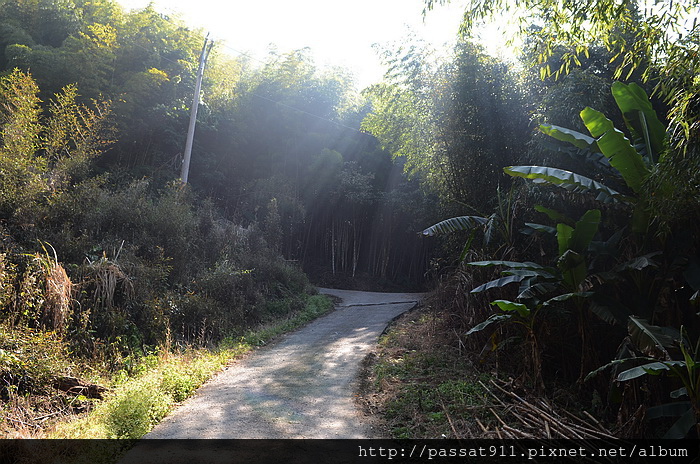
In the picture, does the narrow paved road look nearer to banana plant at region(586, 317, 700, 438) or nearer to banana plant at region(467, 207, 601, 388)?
banana plant at region(467, 207, 601, 388)

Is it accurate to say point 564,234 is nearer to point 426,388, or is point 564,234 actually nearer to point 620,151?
point 620,151

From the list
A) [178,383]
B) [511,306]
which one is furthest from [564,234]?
[178,383]

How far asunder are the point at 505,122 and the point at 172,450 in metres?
6.36

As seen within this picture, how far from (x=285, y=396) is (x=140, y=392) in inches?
56.3

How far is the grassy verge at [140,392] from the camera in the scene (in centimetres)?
376

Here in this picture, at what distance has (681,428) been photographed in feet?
11.5

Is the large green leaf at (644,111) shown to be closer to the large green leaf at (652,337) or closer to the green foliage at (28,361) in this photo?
the large green leaf at (652,337)

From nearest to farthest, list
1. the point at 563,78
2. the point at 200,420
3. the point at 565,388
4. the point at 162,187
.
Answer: the point at 200,420 < the point at 565,388 < the point at 563,78 < the point at 162,187

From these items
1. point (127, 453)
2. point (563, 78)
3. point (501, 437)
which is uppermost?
point (563, 78)

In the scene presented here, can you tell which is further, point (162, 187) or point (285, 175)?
point (285, 175)

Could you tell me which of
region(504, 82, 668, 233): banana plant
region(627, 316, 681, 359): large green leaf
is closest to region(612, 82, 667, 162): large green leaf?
region(504, 82, 668, 233): banana plant

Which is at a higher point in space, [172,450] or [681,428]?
[681,428]

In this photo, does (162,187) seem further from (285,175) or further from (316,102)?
(316,102)

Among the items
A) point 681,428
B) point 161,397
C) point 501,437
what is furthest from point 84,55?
point 681,428
